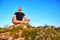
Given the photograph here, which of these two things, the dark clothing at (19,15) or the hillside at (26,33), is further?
the dark clothing at (19,15)

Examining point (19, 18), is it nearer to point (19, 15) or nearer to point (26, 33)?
point (19, 15)

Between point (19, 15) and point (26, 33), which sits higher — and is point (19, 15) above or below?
above

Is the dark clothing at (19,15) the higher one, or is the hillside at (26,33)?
the dark clothing at (19,15)

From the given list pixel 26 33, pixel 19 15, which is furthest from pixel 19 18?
pixel 26 33

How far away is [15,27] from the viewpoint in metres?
22.8

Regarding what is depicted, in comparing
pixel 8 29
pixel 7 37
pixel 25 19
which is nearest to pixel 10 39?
pixel 7 37

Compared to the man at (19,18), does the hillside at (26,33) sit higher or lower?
lower

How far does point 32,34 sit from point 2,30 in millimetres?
3429

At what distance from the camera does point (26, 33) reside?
71.4 ft

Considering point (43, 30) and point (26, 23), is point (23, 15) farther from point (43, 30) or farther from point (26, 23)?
point (43, 30)

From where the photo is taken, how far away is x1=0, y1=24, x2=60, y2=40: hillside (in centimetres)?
2117

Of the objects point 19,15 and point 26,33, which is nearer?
point 26,33

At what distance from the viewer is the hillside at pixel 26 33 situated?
Answer: 69.5ft

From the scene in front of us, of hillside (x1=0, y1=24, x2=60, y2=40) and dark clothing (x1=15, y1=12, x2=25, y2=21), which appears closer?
hillside (x1=0, y1=24, x2=60, y2=40)
